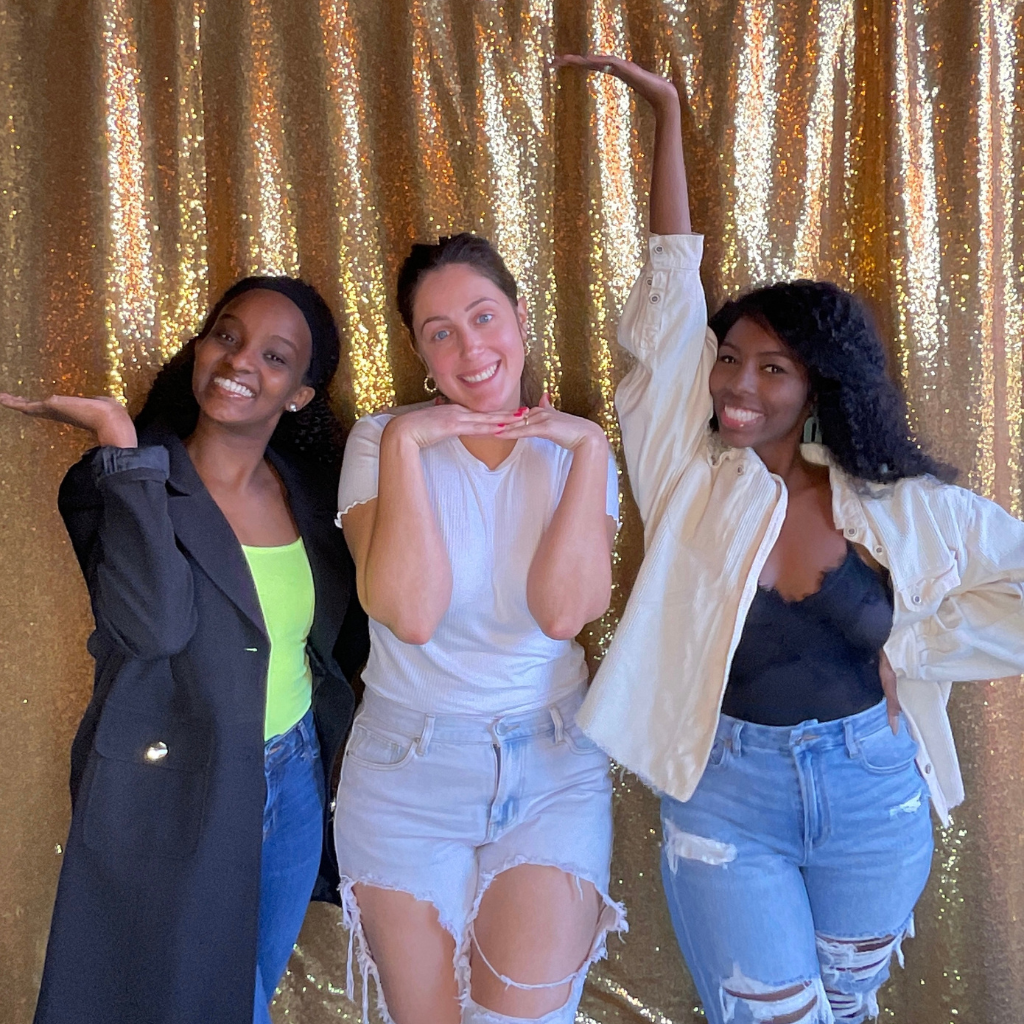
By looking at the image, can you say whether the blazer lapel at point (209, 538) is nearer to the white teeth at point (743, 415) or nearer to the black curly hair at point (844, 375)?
the white teeth at point (743, 415)

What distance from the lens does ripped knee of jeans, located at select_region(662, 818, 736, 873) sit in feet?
4.70

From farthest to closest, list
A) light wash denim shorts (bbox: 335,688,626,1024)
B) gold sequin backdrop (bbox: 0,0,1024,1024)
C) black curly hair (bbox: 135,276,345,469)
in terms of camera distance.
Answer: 1. gold sequin backdrop (bbox: 0,0,1024,1024)
2. black curly hair (bbox: 135,276,345,469)
3. light wash denim shorts (bbox: 335,688,626,1024)

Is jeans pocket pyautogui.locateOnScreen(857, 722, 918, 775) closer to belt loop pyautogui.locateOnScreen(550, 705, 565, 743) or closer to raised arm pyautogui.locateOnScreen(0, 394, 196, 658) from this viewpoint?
belt loop pyautogui.locateOnScreen(550, 705, 565, 743)

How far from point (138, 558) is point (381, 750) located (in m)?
0.47

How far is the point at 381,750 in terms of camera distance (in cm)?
142

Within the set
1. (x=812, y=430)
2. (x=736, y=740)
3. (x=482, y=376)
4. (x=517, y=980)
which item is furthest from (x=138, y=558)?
(x=812, y=430)

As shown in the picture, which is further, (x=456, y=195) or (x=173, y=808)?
(x=456, y=195)

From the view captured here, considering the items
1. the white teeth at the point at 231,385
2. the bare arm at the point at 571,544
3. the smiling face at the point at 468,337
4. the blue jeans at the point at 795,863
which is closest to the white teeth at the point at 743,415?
the bare arm at the point at 571,544

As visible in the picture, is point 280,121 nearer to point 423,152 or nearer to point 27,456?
point 423,152

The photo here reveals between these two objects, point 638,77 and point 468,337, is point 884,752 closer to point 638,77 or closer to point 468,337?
point 468,337

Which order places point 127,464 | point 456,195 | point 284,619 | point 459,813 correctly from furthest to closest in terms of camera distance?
point 456,195, point 284,619, point 459,813, point 127,464

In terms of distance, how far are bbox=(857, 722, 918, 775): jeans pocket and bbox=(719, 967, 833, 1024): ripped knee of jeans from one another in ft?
1.12

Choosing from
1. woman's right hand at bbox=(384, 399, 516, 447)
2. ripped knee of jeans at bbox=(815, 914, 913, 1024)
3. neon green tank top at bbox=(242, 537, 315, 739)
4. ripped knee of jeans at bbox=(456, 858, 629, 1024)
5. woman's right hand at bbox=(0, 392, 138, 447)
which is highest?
woman's right hand at bbox=(0, 392, 138, 447)

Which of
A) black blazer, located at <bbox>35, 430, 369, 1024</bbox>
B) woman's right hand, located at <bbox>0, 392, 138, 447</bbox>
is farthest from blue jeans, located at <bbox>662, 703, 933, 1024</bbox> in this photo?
woman's right hand, located at <bbox>0, 392, 138, 447</bbox>
